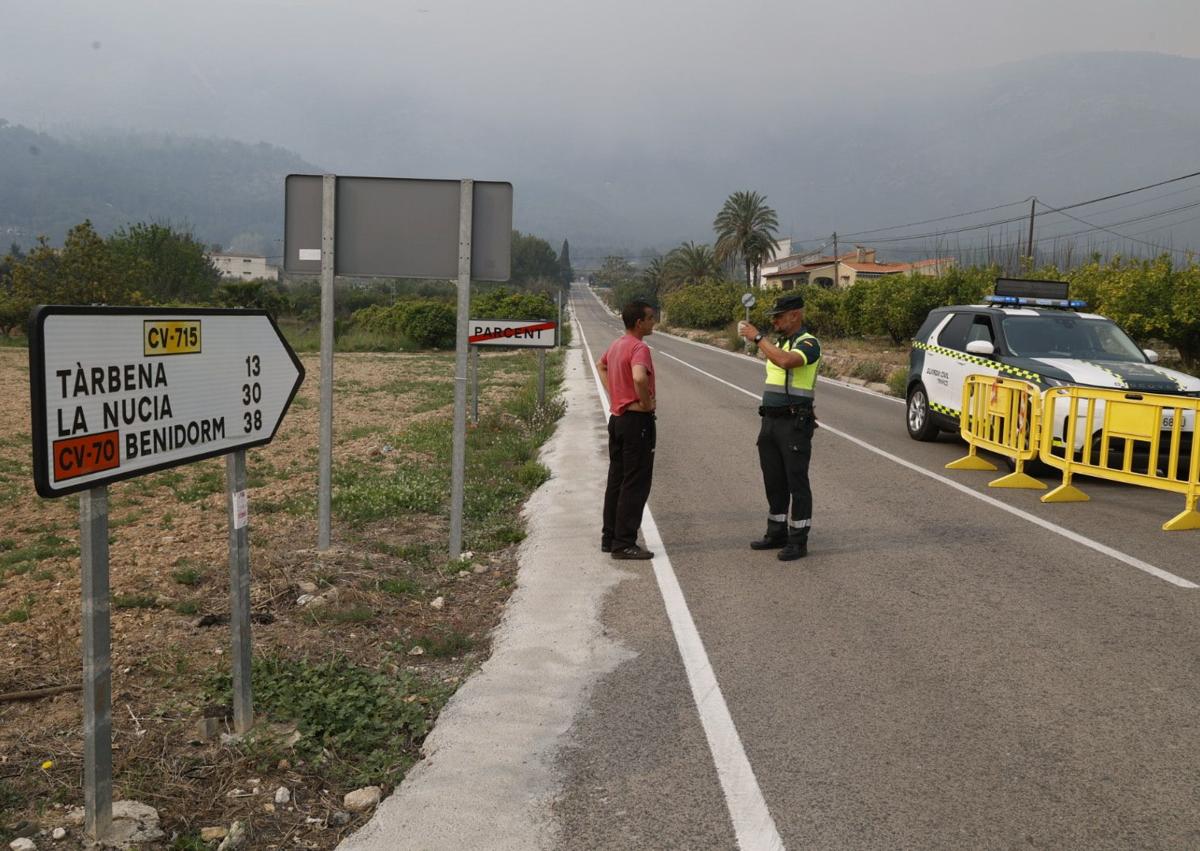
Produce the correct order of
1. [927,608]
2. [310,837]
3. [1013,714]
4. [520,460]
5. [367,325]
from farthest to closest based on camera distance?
[367,325] → [520,460] → [927,608] → [1013,714] → [310,837]

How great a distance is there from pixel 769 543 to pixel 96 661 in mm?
5514

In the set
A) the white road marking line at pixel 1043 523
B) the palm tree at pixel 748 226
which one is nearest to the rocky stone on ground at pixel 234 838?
the white road marking line at pixel 1043 523

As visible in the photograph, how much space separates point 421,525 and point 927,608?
4.55m

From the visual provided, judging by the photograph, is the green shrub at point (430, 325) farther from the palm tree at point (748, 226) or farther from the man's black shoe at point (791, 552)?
the man's black shoe at point (791, 552)

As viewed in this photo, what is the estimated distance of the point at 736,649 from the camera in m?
5.75

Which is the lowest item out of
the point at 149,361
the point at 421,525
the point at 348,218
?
the point at 421,525

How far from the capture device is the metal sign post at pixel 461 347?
292 inches

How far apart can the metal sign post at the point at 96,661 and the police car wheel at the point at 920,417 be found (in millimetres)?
12403

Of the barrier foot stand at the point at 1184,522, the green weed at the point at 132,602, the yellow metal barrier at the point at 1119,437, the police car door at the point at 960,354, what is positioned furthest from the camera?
the police car door at the point at 960,354

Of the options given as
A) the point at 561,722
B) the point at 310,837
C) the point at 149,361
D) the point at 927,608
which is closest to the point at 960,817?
the point at 561,722

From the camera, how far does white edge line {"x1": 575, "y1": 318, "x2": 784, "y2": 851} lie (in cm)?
374

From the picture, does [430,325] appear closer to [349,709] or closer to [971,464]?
[971,464]

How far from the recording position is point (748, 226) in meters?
86.8

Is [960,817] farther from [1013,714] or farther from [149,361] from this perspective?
[149,361]
